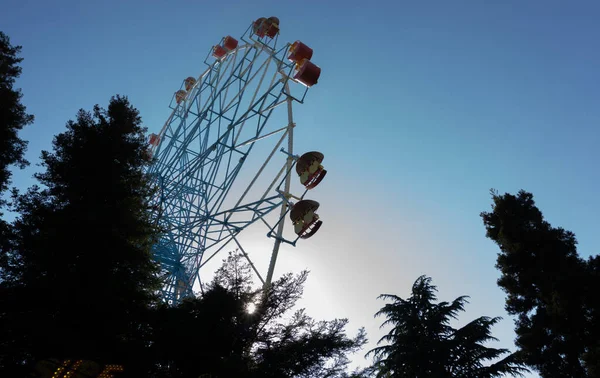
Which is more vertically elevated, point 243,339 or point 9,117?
point 9,117

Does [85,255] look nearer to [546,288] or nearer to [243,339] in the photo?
[243,339]

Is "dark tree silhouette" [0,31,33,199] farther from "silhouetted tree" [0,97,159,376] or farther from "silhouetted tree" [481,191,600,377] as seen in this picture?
"silhouetted tree" [481,191,600,377]

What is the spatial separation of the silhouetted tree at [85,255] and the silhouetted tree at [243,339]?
0.71 metres

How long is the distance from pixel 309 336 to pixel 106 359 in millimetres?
4128

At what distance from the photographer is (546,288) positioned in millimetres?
11727

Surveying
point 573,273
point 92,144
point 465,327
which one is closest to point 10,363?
point 92,144

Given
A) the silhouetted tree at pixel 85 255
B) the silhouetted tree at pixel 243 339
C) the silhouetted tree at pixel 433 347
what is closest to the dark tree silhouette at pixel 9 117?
the silhouetted tree at pixel 85 255

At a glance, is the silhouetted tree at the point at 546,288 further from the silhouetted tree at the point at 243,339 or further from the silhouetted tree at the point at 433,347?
the silhouetted tree at the point at 243,339

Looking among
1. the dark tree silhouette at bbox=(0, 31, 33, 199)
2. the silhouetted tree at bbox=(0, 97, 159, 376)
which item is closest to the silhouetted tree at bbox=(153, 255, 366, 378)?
the silhouetted tree at bbox=(0, 97, 159, 376)

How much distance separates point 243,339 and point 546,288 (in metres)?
9.39

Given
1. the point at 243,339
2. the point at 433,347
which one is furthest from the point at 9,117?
the point at 433,347

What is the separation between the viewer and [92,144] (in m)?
10.1

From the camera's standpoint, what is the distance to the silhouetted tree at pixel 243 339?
25.7ft

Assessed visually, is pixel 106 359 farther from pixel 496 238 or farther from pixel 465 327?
pixel 496 238
